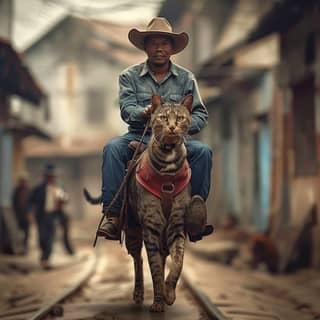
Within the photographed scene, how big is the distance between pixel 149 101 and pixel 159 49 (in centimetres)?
54

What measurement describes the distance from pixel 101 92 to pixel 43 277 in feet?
110

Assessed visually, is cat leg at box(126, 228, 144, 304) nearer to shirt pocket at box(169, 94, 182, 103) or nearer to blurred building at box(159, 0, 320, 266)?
shirt pocket at box(169, 94, 182, 103)

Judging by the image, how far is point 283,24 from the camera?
17719 mm

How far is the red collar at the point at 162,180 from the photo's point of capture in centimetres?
703

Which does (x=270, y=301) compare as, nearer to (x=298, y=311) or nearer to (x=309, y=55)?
(x=298, y=311)

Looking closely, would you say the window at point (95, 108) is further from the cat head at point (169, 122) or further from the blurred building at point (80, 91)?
the cat head at point (169, 122)

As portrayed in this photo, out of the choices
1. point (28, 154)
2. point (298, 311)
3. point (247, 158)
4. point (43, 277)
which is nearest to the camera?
point (298, 311)

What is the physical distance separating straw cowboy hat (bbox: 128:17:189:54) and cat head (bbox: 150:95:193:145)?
863 millimetres

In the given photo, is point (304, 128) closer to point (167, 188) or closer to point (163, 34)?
point (163, 34)

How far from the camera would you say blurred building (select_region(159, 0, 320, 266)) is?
1669 cm

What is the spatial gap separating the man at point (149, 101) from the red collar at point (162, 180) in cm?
27

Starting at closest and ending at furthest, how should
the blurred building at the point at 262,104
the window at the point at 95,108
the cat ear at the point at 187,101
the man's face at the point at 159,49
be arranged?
the cat ear at the point at 187,101 < the man's face at the point at 159,49 < the blurred building at the point at 262,104 < the window at the point at 95,108

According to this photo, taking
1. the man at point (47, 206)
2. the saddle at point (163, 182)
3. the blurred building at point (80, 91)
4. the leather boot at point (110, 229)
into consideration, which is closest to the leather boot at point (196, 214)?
the saddle at point (163, 182)

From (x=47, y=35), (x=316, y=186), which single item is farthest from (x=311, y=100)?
(x=47, y=35)
